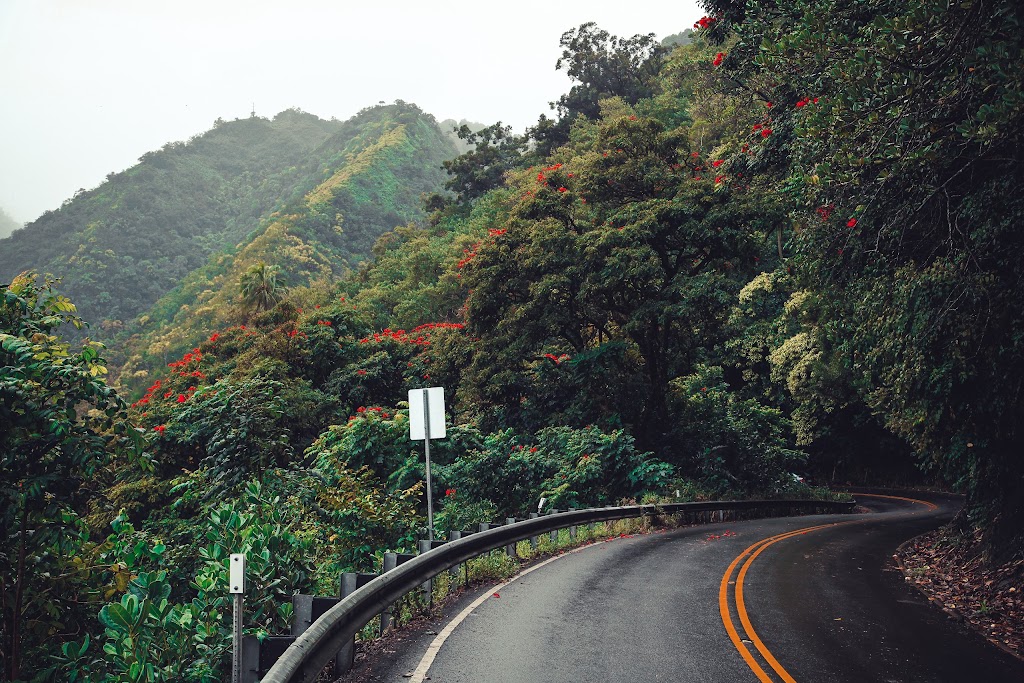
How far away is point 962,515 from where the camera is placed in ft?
52.3

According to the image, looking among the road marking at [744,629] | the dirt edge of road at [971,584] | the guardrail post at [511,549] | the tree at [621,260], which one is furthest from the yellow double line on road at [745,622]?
the tree at [621,260]

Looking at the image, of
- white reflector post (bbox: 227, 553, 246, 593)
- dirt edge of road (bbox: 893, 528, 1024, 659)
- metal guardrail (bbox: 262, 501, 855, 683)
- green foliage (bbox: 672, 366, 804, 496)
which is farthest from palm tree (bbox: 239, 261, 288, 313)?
white reflector post (bbox: 227, 553, 246, 593)

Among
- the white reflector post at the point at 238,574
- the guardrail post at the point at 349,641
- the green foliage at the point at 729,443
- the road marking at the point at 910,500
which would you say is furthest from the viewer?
the road marking at the point at 910,500

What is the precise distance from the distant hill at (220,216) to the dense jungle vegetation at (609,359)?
3435cm

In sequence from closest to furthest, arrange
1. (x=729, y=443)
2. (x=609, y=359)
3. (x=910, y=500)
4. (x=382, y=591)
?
1. (x=382, y=591)
2. (x=609, y=359)
3. (x=729, y=443)
4. (x=910, y=500)

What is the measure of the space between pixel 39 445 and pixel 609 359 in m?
20.0

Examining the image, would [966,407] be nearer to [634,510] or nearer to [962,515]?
[962,515]

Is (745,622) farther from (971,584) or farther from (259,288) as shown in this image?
(259,288)

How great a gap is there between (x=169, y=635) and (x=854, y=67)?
9296 mm

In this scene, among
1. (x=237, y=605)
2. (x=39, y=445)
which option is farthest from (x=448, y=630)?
(x=39, y=445)

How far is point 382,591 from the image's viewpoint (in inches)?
283

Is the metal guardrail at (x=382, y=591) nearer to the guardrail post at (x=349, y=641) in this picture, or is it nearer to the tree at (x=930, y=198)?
the guardrail post at (x=349, y=641)

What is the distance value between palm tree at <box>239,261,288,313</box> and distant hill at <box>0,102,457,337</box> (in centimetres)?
3512

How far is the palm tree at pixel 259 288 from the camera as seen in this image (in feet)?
152
